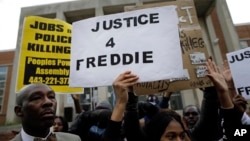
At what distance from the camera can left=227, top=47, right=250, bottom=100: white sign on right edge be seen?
A: 3.09 metres

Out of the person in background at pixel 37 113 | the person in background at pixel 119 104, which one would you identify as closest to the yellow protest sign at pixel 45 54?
the person in background at pixel 37 113

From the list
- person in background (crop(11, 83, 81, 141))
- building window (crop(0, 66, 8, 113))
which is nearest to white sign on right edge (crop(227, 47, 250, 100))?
person in background (crop(11, 83, 81, 141))

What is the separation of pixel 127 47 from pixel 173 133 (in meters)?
0.81

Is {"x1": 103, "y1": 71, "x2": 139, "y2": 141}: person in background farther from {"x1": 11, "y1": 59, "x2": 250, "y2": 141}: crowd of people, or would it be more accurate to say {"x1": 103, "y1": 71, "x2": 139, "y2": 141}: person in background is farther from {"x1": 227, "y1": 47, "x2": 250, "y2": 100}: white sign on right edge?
{"x1": 227, "y1": 47, "x2": 250, "y2": 100}: white sign on right edge

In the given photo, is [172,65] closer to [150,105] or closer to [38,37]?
[150,105]

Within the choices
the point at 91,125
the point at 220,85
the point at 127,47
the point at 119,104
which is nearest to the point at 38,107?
the point at 119,104

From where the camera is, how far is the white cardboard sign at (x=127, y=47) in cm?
216

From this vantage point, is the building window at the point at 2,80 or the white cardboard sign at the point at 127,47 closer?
the white cardboard sign at the point at 127,47

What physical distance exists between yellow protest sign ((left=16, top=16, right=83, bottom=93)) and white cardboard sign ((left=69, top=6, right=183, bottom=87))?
900mm

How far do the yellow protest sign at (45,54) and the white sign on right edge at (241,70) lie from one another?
72.3 inches

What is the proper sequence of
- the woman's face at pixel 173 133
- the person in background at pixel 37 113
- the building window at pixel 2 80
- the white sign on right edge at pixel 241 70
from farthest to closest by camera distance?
1. the building window at pixel 2 80
2. the white sign on right edge at pixel 241 70
3. the woman's face at pixel 173 133
4. the person in background at pixel 37 113

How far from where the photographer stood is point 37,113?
1924 mm

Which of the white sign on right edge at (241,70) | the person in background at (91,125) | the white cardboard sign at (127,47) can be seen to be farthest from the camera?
the white sign on right edge at (241,70)

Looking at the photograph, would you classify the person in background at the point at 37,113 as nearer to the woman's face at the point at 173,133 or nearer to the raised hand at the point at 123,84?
the raised hand at the point at 123,84
